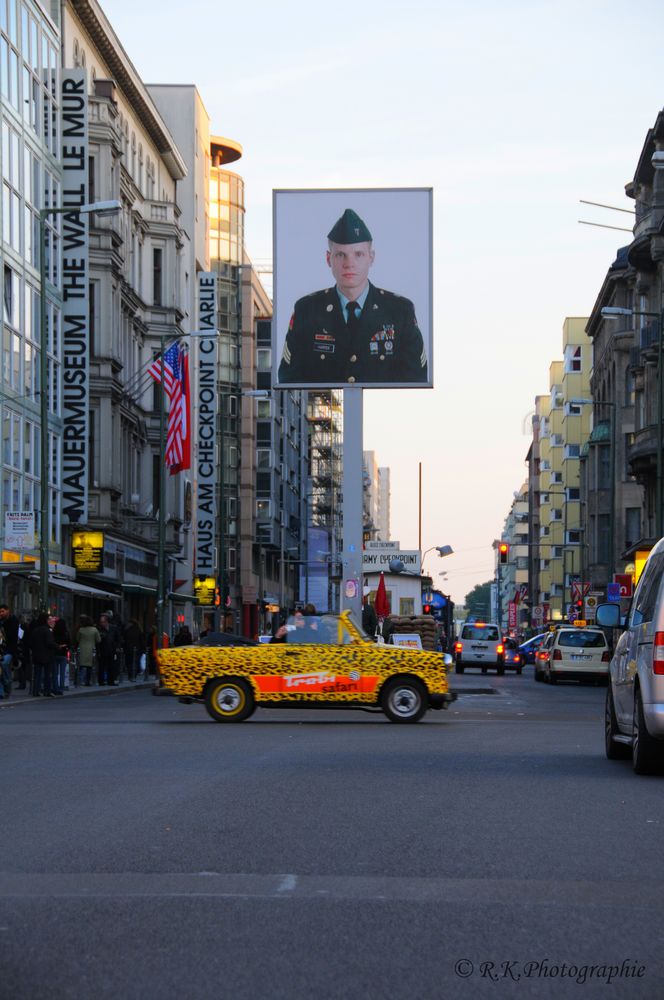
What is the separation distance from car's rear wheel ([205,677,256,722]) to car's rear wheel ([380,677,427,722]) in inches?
71.6

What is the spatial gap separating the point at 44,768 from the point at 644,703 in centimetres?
538

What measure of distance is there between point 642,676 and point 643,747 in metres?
0.62

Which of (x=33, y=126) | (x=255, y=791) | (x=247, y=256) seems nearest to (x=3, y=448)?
(x=33, y=126)

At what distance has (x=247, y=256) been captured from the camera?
119312 millimetres

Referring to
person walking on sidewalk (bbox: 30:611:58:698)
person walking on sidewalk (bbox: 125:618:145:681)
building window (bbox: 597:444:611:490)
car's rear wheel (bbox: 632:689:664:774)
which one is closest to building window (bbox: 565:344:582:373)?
building window (bbox: 597:444:611:490)

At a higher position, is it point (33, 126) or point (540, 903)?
point (33, 126)

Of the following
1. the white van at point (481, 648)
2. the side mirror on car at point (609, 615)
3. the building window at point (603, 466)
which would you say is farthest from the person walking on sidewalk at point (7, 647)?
the building window at point (603, 466)

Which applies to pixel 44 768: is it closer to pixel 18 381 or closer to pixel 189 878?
pixel 189 878

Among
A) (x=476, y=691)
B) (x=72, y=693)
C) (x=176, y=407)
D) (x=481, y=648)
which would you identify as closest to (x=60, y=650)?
(x=72, y=693)

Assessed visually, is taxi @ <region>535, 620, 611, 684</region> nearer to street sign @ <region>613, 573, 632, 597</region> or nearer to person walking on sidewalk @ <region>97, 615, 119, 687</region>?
street sign @ <region>613, 573, 632, 597</region>

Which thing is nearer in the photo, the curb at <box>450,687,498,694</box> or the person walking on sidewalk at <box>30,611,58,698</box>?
the person walking on sidewalk at <box>30,611,58,698</box>

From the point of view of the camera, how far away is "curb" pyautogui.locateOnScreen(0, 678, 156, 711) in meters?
33.1

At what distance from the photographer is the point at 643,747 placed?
49.4 feet

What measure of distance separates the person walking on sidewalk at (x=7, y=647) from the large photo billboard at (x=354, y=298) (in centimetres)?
1592
